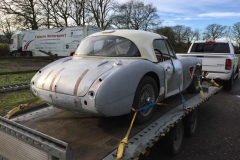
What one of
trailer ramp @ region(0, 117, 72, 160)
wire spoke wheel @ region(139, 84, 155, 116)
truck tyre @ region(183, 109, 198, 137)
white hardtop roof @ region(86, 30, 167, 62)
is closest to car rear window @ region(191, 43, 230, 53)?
truck tyre @ region(183, 109, 198, 137)

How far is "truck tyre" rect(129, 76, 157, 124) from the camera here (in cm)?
288

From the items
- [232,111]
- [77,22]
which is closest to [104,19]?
[77,22]

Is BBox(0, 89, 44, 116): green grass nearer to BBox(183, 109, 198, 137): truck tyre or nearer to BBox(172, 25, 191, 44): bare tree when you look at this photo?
BBox(183, 109, 198, 137): truck tyre

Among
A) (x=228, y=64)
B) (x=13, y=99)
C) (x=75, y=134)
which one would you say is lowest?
(x=13, y=99)

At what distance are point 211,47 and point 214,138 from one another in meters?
5.64

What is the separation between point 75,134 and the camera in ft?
8.71

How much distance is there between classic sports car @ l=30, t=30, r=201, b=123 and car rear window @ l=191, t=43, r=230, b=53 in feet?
16.9

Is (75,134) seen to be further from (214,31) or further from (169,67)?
(214,31)

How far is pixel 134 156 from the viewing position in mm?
2119

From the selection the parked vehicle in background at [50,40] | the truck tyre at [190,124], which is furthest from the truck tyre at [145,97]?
the parked vehicle in background at [50,40]

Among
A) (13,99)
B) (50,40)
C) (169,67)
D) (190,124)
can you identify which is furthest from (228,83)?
(50,40)

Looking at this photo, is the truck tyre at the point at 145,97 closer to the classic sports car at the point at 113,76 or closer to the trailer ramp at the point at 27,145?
the classic sports car at the point at 113,76

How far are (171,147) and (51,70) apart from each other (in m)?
2.11

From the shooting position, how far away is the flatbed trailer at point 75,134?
1.78 m
